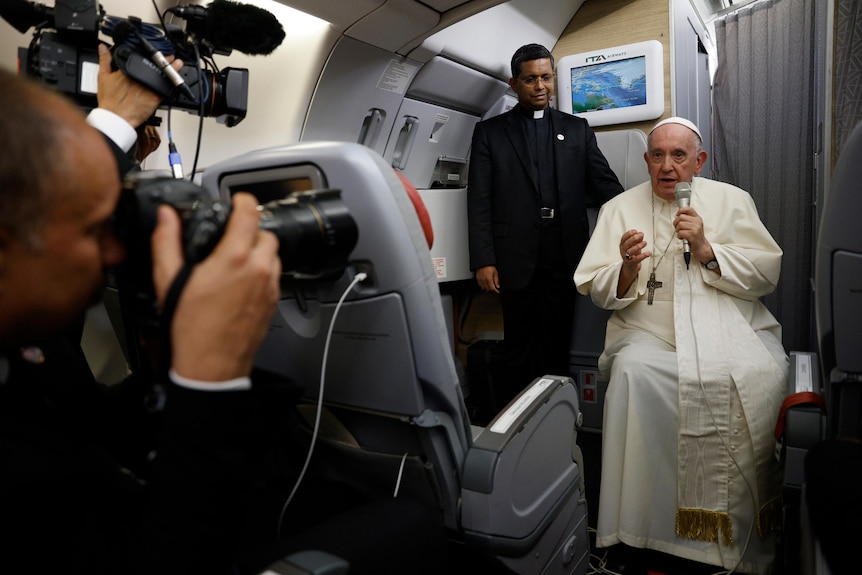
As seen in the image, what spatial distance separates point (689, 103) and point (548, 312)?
195 centimetres

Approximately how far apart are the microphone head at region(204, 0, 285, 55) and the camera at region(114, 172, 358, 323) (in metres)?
1.06

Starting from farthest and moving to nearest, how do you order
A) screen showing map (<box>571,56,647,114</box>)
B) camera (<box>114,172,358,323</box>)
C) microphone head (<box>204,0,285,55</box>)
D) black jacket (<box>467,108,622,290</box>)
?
1. screen showing map (<box>571,56,647,114</box>)
2. black jacket (<box>467,108,622,290</box>)
3. microphone head (<box>204,0,285,55</box>)
4. camera (<box>114,172,358,323</box>)

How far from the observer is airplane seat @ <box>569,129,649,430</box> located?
12.2ft

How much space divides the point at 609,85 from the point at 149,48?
3297mm

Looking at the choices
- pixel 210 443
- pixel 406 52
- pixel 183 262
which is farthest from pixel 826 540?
pixel 406 52

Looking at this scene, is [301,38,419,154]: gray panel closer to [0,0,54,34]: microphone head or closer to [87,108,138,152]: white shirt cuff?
[87,108,138,152]: white shirt cuff

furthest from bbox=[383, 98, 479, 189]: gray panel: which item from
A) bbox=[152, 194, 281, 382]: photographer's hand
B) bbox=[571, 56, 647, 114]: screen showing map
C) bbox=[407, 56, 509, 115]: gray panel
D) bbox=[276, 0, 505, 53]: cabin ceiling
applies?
bbox=[152, 194, 281, 382]: photographer's hand

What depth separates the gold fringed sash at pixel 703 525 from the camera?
7.41 ft

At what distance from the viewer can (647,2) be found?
4.05m

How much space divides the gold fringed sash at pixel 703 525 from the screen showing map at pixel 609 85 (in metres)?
2.76

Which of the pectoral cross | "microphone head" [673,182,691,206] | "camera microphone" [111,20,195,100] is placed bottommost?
the pectoral cross

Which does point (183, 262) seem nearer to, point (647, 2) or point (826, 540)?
point (826, 540)

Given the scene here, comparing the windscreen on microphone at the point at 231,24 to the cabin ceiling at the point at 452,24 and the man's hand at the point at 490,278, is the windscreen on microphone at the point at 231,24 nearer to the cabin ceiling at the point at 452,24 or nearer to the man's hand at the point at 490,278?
the cabin ceiling at the point at 452,24

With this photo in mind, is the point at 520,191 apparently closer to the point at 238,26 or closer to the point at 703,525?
the point at 703,525
